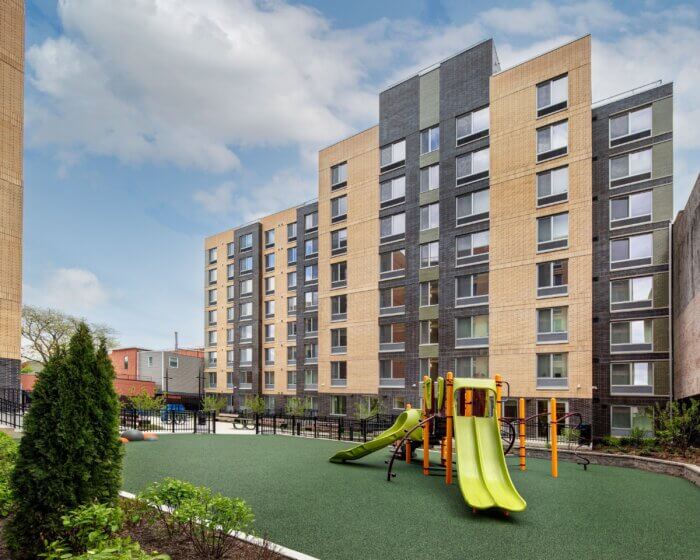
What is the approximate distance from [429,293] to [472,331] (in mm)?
3925

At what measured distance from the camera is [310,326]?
44781mm

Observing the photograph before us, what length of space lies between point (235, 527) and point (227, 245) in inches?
2056

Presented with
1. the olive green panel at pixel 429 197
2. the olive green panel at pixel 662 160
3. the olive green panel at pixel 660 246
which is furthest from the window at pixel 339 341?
the olive green panel at pixel 662 160

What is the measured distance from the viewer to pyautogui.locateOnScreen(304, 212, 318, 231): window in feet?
A: 151

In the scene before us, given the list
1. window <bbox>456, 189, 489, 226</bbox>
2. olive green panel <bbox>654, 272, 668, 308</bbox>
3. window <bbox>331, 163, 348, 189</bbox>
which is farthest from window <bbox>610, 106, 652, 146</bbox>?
window <bbox>331, 163, 348, 189</bbox>

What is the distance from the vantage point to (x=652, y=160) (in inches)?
1062

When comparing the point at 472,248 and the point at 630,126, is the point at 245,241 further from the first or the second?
the point at 630,126

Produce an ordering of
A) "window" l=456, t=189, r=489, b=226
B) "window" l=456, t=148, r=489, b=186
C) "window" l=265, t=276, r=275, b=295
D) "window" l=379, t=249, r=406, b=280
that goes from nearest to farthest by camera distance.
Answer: "window" l=456, t=189, r=489, b=226, "window" l=456, t=148, r=489, b=186, "window" l=379, t=249, r=406, b=280, "window" l=265, t=276, r=275, b=295

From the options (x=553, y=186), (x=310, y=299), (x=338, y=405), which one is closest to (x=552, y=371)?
(x=553, y=186)

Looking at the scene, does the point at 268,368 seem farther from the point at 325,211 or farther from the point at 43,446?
the point at 43,446

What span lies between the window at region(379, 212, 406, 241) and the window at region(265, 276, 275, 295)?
61.7 feet

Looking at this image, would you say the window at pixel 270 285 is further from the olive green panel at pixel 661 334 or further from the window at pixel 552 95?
the olive green panel at pixel 661 334

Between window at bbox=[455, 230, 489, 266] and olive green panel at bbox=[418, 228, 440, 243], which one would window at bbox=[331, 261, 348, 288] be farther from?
window at bbox=[455, 230, 489, 266]

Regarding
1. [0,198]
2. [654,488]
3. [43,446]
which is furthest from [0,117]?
[654,488]
